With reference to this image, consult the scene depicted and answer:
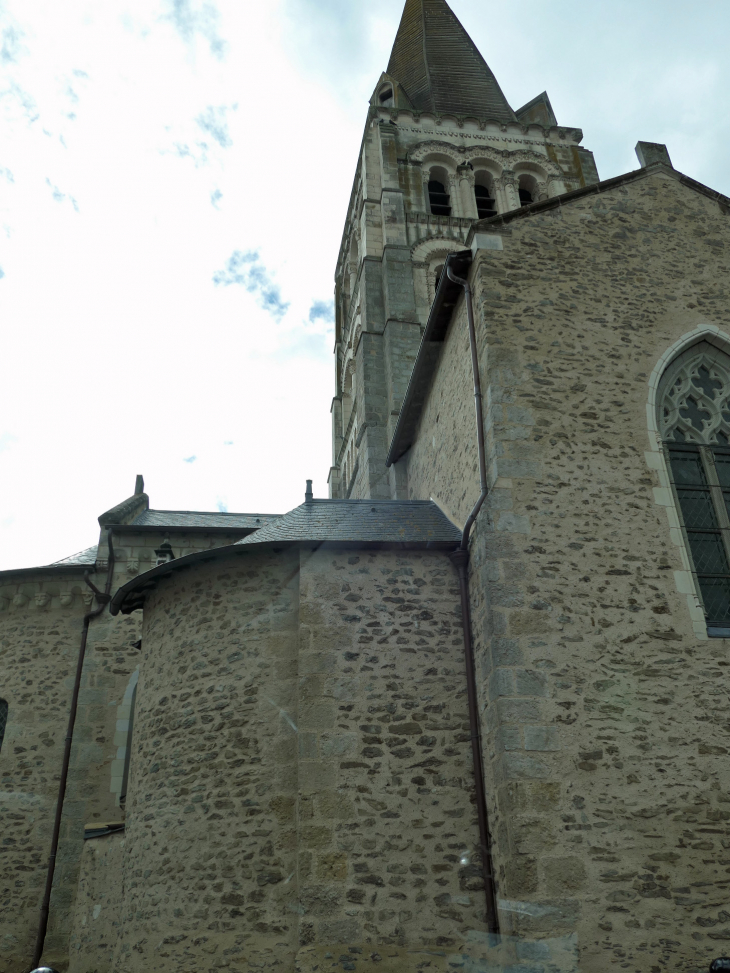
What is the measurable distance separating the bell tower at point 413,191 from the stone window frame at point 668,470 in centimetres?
750

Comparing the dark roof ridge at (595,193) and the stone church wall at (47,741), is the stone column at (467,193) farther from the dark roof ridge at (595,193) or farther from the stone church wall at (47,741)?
the stone church wall at (47,741)

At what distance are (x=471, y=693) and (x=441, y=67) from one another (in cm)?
2364

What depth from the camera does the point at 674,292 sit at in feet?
29.0

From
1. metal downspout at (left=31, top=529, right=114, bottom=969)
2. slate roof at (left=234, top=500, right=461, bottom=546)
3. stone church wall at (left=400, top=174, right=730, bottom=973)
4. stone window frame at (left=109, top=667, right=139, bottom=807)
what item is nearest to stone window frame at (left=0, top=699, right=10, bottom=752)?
metal downspout at (left=31, top=529, right=114, bottom=969)

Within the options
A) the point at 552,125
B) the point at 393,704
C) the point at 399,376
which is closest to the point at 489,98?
the point at 552,125

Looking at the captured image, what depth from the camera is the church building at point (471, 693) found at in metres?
6.22

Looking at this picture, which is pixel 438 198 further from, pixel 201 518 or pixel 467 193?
pixel 201 518

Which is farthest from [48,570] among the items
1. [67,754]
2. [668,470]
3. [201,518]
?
[668,470]

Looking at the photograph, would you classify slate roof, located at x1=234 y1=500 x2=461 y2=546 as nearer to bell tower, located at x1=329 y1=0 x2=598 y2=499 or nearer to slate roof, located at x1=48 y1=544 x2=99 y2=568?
slate roof, located at x1=48 y1=544 x2=99 y2=568

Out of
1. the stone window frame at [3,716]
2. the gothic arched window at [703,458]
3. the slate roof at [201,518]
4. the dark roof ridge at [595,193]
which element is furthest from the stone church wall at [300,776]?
the slate roof at [201,518]

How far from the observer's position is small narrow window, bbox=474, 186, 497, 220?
70.8ft

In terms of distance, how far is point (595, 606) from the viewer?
697 centimetres

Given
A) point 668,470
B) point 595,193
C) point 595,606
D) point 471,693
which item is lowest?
point 471,693

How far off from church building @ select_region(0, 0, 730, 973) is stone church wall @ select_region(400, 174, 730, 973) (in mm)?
25
